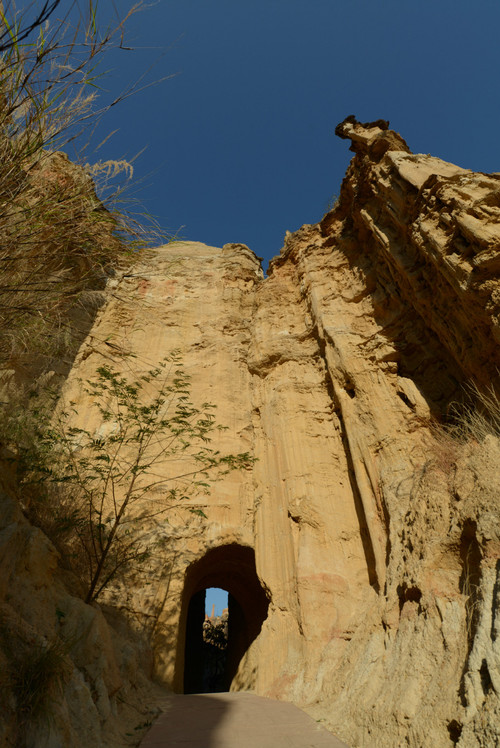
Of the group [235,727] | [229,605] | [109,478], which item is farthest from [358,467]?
[229,605]

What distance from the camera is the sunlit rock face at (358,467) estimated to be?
4.43 meters

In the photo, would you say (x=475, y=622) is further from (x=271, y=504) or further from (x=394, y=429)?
(x=271, y=504)

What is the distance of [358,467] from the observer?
358 inches

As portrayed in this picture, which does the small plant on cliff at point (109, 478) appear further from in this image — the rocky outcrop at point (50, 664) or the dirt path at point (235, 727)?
the dirt path at point (235, 727)

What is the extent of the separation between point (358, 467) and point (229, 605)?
8.94m

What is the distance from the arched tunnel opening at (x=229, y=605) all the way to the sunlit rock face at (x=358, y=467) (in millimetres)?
95

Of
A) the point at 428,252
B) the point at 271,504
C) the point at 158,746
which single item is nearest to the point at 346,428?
the point at 271,504

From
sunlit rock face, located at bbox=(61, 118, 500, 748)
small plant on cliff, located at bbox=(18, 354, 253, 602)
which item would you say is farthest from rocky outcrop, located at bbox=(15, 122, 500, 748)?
small plant on cliff, located at bbox=(18, 354, 253, 602)

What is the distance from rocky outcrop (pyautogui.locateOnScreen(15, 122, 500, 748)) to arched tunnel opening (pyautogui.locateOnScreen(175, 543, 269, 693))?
0.11m

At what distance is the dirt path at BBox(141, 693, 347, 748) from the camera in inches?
154

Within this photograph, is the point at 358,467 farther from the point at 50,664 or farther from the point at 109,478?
the point at 50,664

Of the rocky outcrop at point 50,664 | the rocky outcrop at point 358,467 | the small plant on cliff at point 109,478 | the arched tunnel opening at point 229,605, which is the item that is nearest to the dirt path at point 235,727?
the rocky outcrop at point 50,664

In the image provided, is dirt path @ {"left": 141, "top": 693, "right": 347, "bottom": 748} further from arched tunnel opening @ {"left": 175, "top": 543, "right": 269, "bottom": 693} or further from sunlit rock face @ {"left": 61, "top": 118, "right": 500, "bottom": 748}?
arched tunnel opening @ {"left": 175, "top": 543, "right": 269, "bottom": 693}

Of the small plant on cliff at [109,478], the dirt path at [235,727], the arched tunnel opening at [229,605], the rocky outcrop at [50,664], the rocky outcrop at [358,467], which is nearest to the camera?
the rocky outcrop at [50,664]
